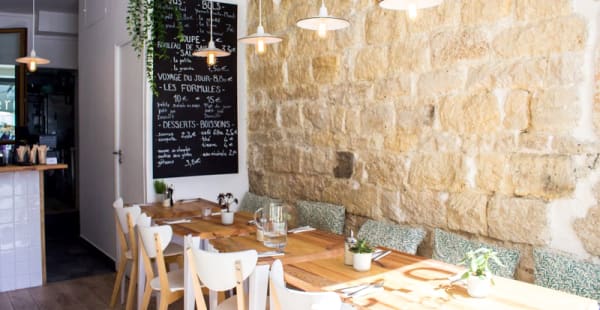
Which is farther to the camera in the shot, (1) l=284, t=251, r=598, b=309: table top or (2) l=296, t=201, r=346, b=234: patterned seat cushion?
(2) l=296, t=201, r=346, b=234: patterned seat cushion

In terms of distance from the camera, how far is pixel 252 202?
491cm

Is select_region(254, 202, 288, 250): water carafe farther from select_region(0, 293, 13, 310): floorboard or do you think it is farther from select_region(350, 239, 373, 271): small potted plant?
select_region(0, 293, 13, 310): floorboard

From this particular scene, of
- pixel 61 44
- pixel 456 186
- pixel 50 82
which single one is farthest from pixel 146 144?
pixel 50 82

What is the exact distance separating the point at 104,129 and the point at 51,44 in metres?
3.16

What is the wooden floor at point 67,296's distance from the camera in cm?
414

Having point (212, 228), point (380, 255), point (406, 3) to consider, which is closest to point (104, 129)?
point (212, 228)

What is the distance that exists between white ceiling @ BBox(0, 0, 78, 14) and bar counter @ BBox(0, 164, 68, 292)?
3350 millimetres

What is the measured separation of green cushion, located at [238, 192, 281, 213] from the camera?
4.78 m

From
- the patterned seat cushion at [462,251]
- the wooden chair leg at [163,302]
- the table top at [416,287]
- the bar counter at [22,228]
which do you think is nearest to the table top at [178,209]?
the wooden chair leg at [163,302]

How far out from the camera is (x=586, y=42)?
8.40 feet

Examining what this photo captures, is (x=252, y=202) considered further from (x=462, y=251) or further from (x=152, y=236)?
(x=462, y=251)

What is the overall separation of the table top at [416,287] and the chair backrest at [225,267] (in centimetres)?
20

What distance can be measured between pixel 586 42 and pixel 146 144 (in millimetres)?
3410

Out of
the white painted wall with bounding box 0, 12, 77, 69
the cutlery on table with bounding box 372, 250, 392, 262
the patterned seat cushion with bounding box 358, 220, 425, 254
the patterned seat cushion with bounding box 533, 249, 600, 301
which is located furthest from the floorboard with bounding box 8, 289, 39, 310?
the white painted wall with bounding box 0, 12, 77, 69
